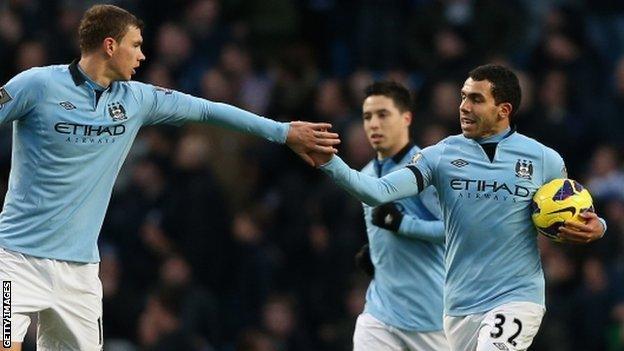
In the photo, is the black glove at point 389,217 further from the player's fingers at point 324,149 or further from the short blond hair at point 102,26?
the short blond hair at point 102,26

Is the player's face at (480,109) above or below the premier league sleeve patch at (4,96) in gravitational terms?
above

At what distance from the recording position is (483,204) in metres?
9.38

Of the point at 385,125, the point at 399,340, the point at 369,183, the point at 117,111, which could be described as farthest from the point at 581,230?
the point at 117,111

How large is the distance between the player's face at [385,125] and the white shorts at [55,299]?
8.05 ft

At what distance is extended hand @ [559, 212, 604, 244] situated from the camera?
922 cm

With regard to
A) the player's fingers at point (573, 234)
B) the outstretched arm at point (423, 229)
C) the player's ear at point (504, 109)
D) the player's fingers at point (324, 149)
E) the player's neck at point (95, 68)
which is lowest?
the outstretched arm at point (423, 229)

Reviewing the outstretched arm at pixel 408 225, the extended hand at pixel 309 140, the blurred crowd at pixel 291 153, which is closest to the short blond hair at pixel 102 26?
the extended hand at pixel 309 140

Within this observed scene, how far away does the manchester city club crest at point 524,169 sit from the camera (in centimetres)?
940

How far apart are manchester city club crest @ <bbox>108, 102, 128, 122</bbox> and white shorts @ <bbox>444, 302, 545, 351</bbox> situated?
230cm

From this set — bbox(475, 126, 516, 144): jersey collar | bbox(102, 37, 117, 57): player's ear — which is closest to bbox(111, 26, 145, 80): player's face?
bbox(102, 37, 117, 57): player's ear

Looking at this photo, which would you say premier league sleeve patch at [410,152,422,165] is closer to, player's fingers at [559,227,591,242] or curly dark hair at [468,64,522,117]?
curly dark hair at [468,64,522,117]

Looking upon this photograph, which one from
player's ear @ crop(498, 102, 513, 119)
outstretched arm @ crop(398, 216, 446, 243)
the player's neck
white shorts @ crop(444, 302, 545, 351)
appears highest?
player's ear @ crop(498, 102, 513, 119)

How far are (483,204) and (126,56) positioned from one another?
7.40 ft

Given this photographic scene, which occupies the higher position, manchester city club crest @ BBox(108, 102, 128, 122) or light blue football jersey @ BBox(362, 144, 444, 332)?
manchester city club crest @ BBox(108, 102, 128, 122)
